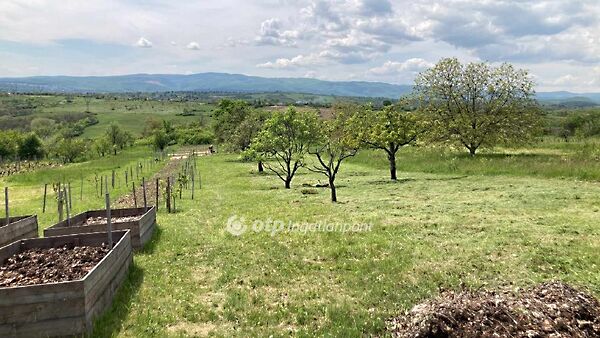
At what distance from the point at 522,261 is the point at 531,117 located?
49.0 metres

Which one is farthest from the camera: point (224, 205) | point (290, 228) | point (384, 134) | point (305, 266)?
point (384, 134)

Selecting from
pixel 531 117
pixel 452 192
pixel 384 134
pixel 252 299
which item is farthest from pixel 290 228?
pixel 531 117

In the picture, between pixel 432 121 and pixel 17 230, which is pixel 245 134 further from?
pixel 17 230

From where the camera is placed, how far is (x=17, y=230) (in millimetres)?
19484

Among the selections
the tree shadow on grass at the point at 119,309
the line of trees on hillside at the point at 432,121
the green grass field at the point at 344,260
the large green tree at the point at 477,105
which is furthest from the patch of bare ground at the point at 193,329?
the large green tree at the point at 477,105

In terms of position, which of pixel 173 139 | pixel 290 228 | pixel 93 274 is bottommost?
pixel 173 139

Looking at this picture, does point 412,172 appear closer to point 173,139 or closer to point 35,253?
point 35,253

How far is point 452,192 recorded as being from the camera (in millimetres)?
33531

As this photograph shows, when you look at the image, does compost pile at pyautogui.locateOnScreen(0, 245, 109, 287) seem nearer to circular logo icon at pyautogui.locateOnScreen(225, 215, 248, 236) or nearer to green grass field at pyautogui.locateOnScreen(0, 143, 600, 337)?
green grass field at pyautogui.locateOnScreen(0, 143, 600, 337)

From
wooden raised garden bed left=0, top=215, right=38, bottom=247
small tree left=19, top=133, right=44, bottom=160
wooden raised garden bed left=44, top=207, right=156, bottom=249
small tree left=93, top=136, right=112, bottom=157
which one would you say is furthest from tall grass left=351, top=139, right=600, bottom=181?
small tree left=19, top=133, right=44, bottom=160

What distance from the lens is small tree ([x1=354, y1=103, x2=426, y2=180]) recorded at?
44312 millimetres

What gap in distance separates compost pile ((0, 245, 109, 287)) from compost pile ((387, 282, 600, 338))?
9.05 meters

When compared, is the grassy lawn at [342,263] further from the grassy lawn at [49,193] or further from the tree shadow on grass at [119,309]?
the grassy lawn at [49,193]

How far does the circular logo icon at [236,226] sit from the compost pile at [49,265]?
24.7 ft
